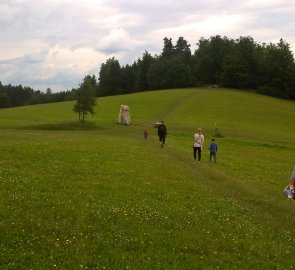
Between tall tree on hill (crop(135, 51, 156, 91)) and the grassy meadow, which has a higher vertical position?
tall tree on hill (crop(135, 51, 156, 91))

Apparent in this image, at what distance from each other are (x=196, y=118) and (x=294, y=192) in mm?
77266

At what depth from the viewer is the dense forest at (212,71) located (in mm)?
141000

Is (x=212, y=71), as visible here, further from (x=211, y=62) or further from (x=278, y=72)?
(x=278, y=72)

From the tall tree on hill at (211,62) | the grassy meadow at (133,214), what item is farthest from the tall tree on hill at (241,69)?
the grassy meadow at (133,214)

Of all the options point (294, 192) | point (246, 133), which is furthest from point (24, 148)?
point (246, 133)

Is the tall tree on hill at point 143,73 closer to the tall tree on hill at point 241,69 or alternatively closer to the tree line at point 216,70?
the tree line at point 216,70

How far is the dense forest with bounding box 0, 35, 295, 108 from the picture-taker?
14100cm

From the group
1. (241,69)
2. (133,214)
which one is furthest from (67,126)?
(241,69)

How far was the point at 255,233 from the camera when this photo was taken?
44.6 feet

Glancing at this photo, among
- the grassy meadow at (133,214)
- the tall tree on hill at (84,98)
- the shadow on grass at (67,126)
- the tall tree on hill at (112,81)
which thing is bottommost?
the grassy meadow at (133,214)

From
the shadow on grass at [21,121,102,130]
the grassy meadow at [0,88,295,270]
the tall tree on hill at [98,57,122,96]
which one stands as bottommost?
the grassy meadow at [0,88,295,270]

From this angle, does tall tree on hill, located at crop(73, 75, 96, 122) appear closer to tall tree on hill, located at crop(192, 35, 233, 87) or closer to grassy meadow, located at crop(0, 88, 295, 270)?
grassy meadow, located at crop(0, 88, 295, 270)

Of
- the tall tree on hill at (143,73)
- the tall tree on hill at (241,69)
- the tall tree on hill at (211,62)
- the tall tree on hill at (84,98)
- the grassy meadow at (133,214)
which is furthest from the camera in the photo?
the tall tree on hill at (143,73)

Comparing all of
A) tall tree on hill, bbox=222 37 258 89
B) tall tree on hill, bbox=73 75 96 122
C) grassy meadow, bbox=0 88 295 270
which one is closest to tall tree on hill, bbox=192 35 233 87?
tall tree on hill, bbox=222 37 258 89
